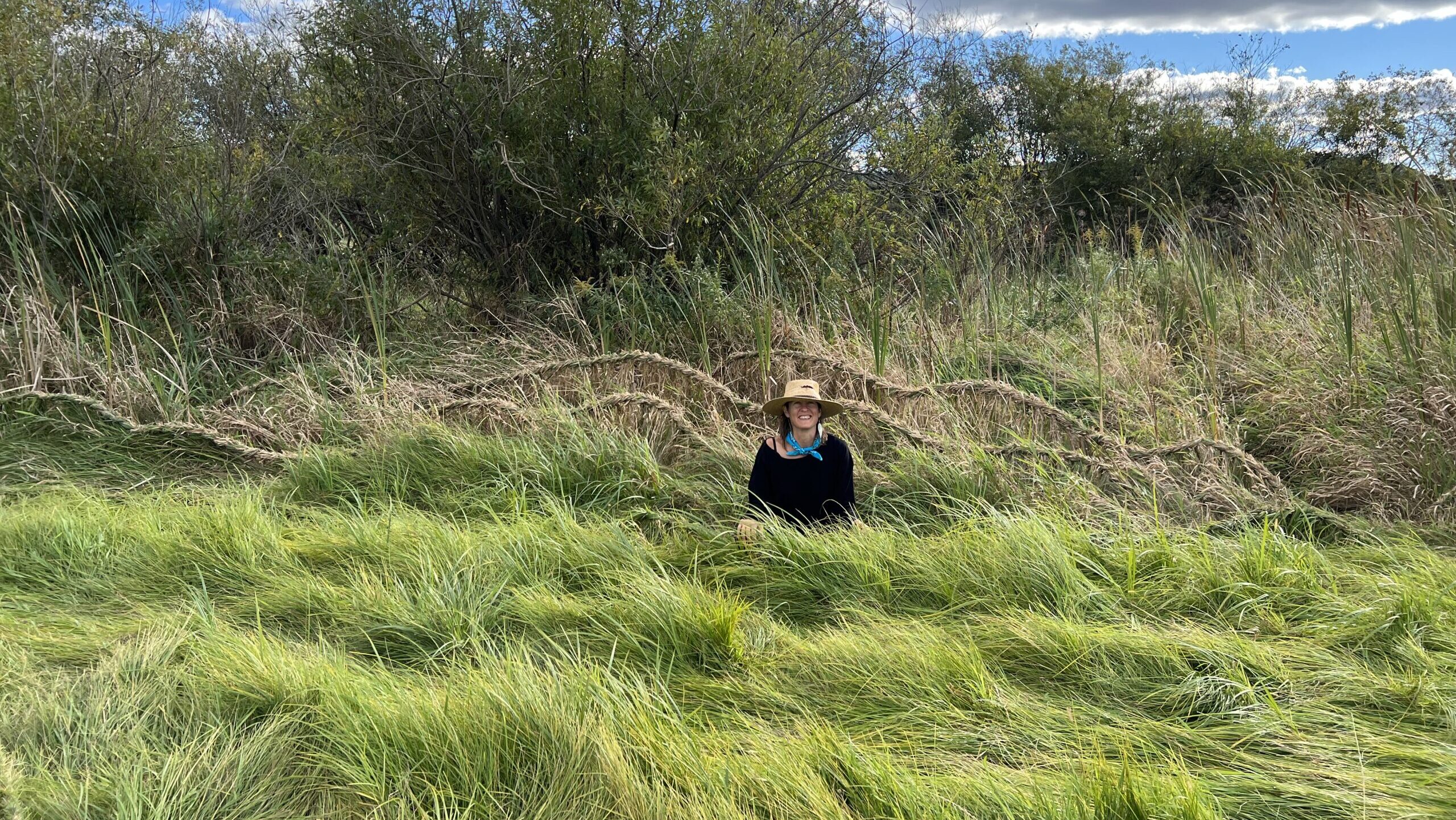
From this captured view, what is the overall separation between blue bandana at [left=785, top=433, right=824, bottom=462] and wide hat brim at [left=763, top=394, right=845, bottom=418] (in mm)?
156

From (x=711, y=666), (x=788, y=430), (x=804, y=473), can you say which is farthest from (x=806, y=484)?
(x=711, y=666)

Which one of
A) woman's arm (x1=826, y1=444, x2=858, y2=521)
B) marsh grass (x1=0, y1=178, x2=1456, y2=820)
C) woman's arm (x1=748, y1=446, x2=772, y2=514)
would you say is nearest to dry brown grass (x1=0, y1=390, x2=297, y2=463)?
marsh grass (x1=0, y1=178, x2=1456, y2=820)

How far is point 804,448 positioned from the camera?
404cm

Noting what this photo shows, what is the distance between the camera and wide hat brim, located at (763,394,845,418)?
3.99 meters

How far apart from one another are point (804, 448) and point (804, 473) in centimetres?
11

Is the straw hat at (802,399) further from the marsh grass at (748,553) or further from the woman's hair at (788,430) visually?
the marsh grass at (748,553)

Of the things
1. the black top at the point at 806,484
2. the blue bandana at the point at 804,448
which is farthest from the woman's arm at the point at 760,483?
the blue bandana at the point at 804,448

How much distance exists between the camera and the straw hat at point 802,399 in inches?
157

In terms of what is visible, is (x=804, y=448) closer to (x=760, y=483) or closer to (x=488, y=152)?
(x=760, y=483)

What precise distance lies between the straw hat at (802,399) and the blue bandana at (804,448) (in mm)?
161

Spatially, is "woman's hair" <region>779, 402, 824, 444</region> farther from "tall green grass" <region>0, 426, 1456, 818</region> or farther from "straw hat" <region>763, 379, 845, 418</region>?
"tall green grass" <region>0, 426, 1456, 818</region>

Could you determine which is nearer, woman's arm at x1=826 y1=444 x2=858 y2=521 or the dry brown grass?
woman's arm at x1=826 y1=444 x2=858 y2=521

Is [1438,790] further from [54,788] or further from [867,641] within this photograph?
[54,788]

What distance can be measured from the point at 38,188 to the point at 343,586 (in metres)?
5.30
